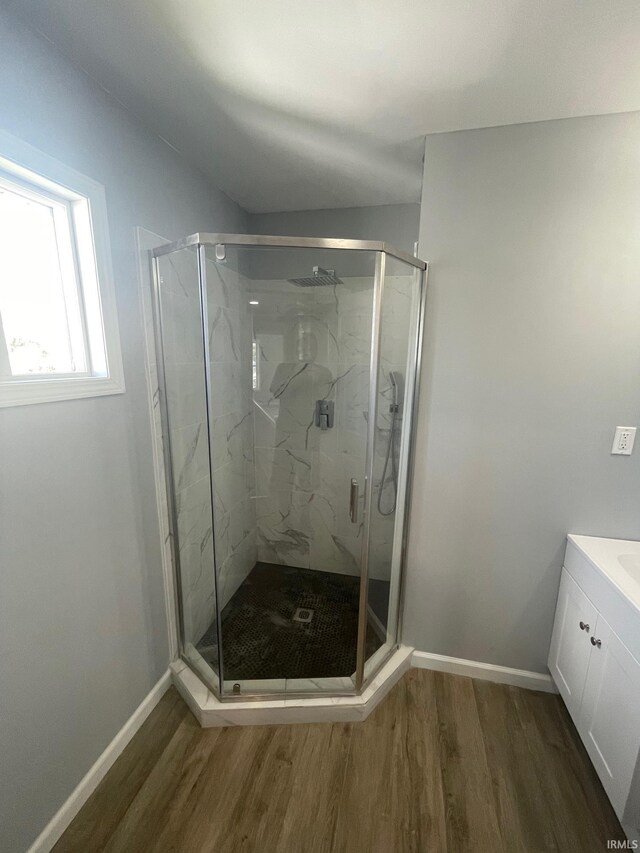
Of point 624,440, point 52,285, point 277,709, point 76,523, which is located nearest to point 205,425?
point 76,523

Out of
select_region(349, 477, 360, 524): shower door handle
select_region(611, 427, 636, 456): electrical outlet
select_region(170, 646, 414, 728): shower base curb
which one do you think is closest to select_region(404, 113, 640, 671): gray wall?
select_region(611, 427, 636, 456): electrical outlet

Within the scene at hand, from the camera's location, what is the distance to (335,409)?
7.33ft

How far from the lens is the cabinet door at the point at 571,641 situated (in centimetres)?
140

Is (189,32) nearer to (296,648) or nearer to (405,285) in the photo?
(405,285)

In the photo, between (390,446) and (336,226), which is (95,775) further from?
(336,226)

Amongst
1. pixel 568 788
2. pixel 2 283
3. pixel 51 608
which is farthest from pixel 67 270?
pixel 568 788

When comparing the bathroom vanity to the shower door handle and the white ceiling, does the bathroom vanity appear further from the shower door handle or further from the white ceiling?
the white ceiling

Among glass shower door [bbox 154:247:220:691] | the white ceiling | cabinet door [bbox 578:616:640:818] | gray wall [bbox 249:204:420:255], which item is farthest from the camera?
gray wall [bbox 249:204:420:255]

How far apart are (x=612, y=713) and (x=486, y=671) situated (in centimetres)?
66

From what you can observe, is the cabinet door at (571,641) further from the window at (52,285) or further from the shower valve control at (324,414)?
the window at (52,285)

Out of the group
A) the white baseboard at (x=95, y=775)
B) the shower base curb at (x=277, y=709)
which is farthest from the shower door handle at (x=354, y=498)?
the white baseboard at (x=95, y=775)

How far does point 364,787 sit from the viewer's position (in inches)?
52.7

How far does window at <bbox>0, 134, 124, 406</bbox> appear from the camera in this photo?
1013mm

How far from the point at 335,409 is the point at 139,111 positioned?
162cm
